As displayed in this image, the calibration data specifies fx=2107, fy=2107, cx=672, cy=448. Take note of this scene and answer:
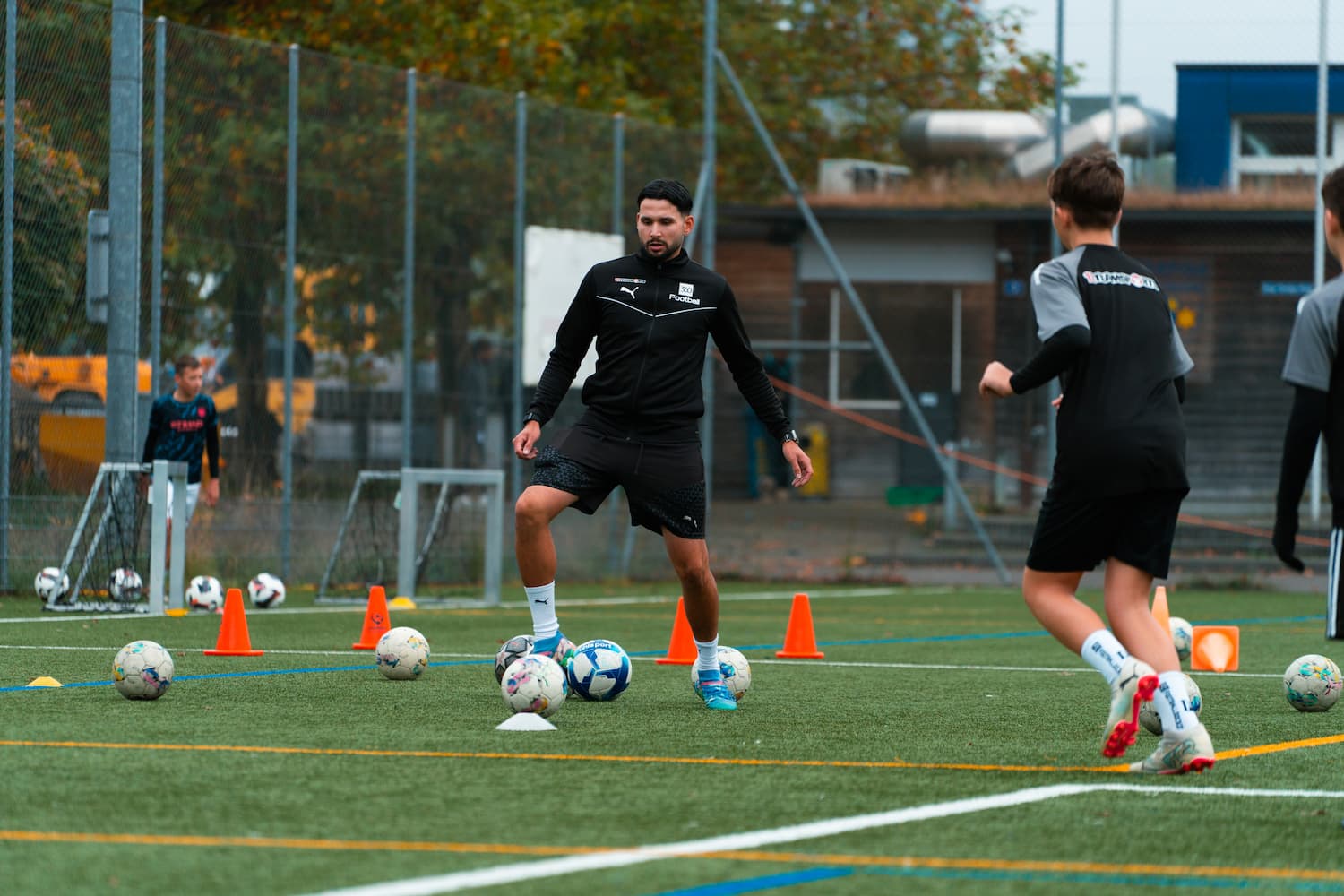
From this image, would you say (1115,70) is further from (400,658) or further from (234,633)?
(400,658)

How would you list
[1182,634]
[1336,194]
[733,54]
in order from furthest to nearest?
[733,54], [1182,634], [1336,194]

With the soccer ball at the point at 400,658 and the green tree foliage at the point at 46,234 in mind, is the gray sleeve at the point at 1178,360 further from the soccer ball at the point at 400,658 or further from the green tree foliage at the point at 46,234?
the green tree foliage at the point at 46,234

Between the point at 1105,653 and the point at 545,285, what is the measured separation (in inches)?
544

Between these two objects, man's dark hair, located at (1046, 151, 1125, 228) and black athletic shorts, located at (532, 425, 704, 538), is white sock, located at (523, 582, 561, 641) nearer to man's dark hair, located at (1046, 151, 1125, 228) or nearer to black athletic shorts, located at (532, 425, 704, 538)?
black athletic shorts, located at (532, 425, 704, 538)

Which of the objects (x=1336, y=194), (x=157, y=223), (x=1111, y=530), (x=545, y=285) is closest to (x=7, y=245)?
(x=157, y=223)

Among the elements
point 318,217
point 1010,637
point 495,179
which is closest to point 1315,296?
point 1010,637

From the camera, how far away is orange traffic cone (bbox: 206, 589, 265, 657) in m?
10.3

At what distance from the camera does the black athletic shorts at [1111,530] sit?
617 cm

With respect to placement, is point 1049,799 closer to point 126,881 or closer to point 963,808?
point 963,808

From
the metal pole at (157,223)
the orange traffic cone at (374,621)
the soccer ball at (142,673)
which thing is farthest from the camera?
the metal pole at (157,223)

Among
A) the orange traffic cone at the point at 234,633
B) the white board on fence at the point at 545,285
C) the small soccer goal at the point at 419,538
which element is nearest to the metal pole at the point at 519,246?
the white board on fence at the point at 545,285

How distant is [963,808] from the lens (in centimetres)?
530

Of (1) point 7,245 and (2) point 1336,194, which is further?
(1) point 7,245

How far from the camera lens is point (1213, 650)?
34.5ft
